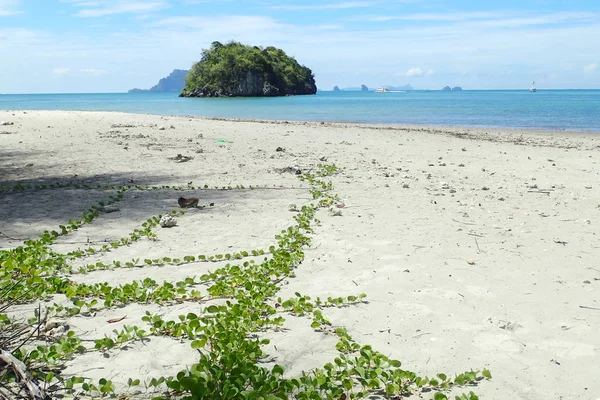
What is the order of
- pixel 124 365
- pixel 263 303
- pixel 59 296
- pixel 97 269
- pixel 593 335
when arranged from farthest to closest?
1. pixel 97 269
2. pixel 59 296
3. pixel 263 303
4. pixel 593 335
5. pixel 124 365

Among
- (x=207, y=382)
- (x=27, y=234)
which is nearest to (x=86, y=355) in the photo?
(x=207, y=382)

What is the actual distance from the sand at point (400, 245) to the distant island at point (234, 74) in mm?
94309

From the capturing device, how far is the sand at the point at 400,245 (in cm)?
388

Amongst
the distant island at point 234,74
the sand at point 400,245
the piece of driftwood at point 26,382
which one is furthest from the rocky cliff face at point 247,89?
the piece of driftwood at point 26,382

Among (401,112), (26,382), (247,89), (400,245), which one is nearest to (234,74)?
(247,89)

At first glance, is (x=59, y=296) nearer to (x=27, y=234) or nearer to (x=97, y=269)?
(x=97, y=269)

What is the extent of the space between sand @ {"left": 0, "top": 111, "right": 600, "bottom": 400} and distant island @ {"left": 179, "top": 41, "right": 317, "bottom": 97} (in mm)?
94309

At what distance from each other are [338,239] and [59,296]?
346 centimetres

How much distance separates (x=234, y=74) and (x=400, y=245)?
344 ft

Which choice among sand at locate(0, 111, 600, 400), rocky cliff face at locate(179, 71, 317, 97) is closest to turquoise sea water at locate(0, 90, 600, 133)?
sand at locate(0, 111, 600, 400)

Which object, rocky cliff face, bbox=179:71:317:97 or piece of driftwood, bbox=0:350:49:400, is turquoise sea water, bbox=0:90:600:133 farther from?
rocky cliff face, bbox=179:71:317:97

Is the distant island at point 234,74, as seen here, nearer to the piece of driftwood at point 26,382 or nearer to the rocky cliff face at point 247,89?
the rocky cliff face at point 247,89

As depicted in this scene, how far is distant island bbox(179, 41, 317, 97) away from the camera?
10619cm

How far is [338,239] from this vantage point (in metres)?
6.88
